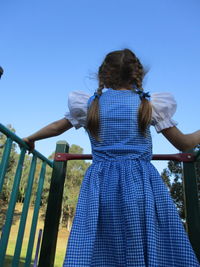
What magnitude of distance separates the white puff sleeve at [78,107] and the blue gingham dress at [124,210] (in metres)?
0.11

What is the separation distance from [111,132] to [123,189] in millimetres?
248

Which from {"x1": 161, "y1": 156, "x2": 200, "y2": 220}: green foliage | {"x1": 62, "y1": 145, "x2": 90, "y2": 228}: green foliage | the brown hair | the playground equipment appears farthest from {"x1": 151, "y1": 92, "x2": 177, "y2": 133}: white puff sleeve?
{"x1": 62, "y1": 145, "x2": 90, "y2": 228}: green foliage

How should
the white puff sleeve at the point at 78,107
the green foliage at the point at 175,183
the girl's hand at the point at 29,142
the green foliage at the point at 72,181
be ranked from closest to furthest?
the white puff sleeve at the point at 78,107
the girl's hand at the point at 29,142
the green foliage at the point at 175,183
the green foliage at the point at 72,181

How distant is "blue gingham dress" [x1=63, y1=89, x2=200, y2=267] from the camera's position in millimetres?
865

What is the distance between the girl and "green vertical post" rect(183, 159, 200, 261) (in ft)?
2.26

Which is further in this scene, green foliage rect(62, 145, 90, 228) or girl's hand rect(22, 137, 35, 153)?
green foliage rect(62, 145, 90, 228)

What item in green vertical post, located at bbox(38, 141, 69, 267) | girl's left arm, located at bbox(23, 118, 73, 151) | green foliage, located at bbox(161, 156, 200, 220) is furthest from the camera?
green foliage, located at bbox(161, 156, 200, 220)

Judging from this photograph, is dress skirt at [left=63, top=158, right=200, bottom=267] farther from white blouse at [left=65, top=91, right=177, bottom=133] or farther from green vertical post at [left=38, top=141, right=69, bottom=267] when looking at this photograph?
green vertical post at [left=38, top=141, right=69, bottom=267]

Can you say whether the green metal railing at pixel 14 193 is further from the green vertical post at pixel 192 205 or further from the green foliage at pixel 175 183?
Result: the green foliage at pixel 175 183

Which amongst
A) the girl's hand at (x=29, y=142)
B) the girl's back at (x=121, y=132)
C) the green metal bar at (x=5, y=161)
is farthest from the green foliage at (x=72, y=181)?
the girl's back at (x=121, y=132)

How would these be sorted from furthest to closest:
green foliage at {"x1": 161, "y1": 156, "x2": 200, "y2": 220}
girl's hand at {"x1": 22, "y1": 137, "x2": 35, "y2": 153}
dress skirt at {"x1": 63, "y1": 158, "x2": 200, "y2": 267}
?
green foliage at {"x1": 161, "y1": 156, "x2": 200, "y2": 220} → girl's hand at {"x1": 22, "y1": 137, "x2": 35, "y2": 153} → dress skirt at {"x1": 63, "y1": 158, "x2": 200, "y2": 267}

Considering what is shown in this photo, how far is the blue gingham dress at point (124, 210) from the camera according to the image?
0.87 m

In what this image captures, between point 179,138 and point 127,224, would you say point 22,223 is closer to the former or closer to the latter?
point 127,224

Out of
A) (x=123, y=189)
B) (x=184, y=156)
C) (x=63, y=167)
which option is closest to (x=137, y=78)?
(x=123, y=189)
